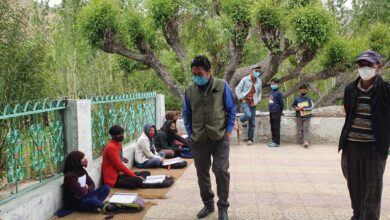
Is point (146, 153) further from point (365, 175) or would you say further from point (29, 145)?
point (365, 175)

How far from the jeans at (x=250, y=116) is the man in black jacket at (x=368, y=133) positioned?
5.49 metres

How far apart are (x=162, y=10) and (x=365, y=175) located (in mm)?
Answer: 8333

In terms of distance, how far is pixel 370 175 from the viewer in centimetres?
376

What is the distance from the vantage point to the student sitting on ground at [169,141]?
808cm

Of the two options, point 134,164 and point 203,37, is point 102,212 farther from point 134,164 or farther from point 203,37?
point 203,37

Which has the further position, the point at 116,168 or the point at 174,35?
the point at 174,35

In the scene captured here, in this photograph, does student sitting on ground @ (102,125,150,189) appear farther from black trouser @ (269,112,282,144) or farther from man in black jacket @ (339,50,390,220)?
black trouser @ (269,112,282,144)

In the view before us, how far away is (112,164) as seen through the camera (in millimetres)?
5727

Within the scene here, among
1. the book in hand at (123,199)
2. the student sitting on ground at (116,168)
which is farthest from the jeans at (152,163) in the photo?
the book in hand at (123,199)

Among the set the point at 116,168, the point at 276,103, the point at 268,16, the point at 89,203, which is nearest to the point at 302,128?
the point at 276,103

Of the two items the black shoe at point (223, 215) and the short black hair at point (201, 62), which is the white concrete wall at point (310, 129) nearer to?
the black shoe at point (223, 215)

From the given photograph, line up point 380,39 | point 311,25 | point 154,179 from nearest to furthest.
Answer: point 154,179
point 311,25
point 380,39

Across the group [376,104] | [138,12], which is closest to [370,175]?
[376,104]

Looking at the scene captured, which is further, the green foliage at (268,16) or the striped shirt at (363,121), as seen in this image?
the green foliage at (268,16)
